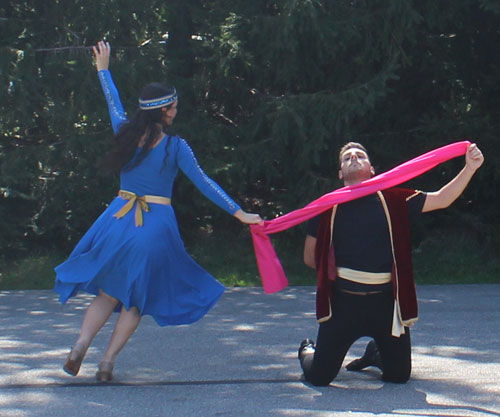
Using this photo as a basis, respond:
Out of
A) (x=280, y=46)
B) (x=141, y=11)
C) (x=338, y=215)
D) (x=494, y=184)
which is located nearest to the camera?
(x=338, y=215)

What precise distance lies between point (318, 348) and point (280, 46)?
6.53 m

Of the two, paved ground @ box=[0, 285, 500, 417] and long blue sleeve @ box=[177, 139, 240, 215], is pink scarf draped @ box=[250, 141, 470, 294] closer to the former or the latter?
long blue sleeve @ box=[177, 139, 240, 215]

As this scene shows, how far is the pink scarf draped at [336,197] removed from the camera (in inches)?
227

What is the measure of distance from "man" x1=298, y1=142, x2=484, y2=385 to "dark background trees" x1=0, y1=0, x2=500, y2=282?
590 cm

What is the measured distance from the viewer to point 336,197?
577 centimetres

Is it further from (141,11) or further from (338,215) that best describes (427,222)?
(338,215)

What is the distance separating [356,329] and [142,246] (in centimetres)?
143

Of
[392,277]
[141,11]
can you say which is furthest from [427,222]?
[392,277]

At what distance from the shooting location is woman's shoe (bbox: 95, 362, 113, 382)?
19.6 feet

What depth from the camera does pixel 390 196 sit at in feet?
18.9

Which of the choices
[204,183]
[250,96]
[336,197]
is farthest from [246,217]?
[250,96]

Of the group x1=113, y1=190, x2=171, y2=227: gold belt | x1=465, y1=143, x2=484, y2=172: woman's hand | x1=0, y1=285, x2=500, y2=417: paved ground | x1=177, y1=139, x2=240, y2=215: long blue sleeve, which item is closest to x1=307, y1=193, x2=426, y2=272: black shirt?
x1=465, y1=143, x2=484, y2=172: woman's hand

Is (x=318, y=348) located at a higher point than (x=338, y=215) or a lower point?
lower

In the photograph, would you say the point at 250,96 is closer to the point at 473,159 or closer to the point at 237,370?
the point at 237,370
